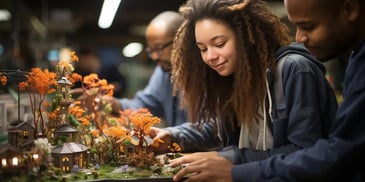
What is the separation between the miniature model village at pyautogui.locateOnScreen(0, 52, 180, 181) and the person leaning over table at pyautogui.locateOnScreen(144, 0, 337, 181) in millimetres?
206

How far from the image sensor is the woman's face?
1989 millimetres

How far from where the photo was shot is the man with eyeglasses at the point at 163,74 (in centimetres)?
300

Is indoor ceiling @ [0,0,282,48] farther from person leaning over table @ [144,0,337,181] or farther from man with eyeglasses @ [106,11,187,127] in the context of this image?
person leaning over table @ [144,0,337,181]

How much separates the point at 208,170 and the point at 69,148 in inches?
22.2

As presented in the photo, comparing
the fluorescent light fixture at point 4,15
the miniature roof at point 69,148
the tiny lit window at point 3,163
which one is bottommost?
the tiny lit window at point 3,163

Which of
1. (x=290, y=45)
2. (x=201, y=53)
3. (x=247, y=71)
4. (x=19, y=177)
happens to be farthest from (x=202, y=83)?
(x=19, y=177)

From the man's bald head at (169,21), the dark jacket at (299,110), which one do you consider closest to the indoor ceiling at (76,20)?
the man's bald head at (169,21)

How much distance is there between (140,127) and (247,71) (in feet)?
1.75

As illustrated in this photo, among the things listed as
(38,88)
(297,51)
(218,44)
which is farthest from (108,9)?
(297,51)

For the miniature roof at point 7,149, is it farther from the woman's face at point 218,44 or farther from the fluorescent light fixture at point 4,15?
the fluorescent light fixture at point 4,15

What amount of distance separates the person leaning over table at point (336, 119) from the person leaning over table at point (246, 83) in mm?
126

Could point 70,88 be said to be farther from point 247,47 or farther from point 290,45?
point 290,45

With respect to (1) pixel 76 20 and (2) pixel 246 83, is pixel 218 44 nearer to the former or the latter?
(2) pixel 246 83

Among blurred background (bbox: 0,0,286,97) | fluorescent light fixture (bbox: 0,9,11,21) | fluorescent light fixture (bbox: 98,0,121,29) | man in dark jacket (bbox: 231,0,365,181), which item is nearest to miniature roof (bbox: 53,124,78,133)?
man in dark jacket (bbox: 231,0,365,181)
